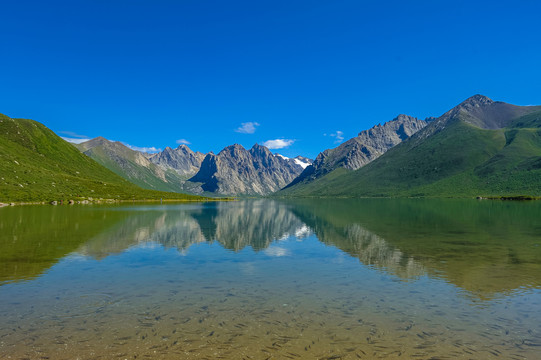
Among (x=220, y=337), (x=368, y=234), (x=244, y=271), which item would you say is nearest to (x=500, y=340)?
(x=220, y=337)

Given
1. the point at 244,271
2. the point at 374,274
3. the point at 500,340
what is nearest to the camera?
the point at 500,340

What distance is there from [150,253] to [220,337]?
85.9 ft

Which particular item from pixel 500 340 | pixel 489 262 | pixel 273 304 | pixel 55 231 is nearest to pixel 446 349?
pixel 500 340

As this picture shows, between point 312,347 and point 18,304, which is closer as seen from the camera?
point 312,347

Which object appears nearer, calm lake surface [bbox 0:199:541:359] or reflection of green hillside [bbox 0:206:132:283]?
calm lake surface [bbox 0:199:541:359]

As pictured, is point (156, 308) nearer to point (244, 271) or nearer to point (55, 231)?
point (244, 271)

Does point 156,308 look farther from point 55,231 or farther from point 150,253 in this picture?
point 55,231

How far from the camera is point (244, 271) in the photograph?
97.5 feet

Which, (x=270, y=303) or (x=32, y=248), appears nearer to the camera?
(x=270, y=303)

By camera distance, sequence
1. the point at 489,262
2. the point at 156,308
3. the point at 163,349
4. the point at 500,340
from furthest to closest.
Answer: the point at 489,262, the point at 156,308, the point at 500,340, the point at 163,349

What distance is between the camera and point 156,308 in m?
19.2

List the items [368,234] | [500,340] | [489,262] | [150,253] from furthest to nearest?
[368,234], [150,253], [489,262], [500,340]

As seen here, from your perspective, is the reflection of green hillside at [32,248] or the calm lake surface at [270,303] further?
the reflection of green hillside at [32,248]

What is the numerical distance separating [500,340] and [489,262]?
19917mm
